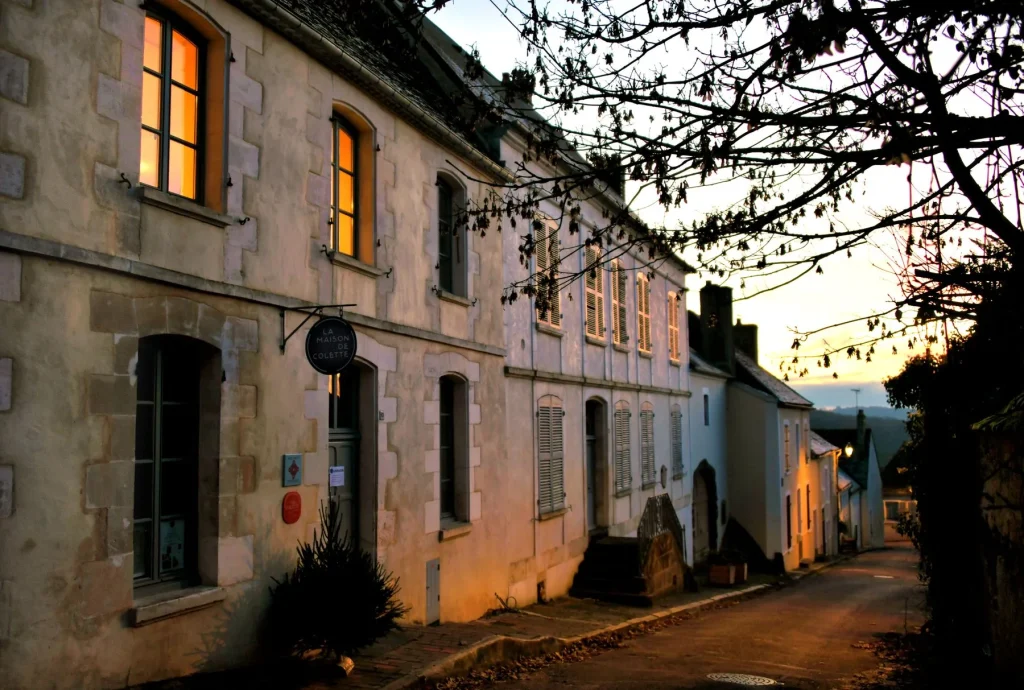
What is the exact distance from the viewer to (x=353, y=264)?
32.1ft

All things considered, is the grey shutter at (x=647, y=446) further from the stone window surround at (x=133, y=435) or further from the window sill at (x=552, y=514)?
the stone window surround at (x=133, y=435)

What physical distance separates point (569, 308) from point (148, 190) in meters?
11.0

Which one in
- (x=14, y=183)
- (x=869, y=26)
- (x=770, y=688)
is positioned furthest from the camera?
(x=770, y=688)

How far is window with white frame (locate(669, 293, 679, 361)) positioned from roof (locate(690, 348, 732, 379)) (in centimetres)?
173

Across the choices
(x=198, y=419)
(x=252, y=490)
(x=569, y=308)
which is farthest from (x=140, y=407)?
(x=569, y=308)

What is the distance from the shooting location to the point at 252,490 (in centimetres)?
807

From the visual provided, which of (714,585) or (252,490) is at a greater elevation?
(252,490)

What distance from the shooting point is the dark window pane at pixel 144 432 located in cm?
715

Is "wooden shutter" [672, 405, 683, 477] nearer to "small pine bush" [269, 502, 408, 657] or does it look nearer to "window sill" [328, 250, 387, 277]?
"window sill" [328, 250, 387, 277]

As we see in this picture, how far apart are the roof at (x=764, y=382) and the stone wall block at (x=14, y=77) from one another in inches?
1060

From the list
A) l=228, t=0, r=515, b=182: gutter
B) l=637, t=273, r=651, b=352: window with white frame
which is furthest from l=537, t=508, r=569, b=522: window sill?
l=637, t=273, r=651, b=352: window with white frame

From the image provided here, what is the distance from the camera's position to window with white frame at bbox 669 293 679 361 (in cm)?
2464

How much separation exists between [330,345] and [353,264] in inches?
66.7

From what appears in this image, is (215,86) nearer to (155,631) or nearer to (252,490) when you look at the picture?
(252,490)
